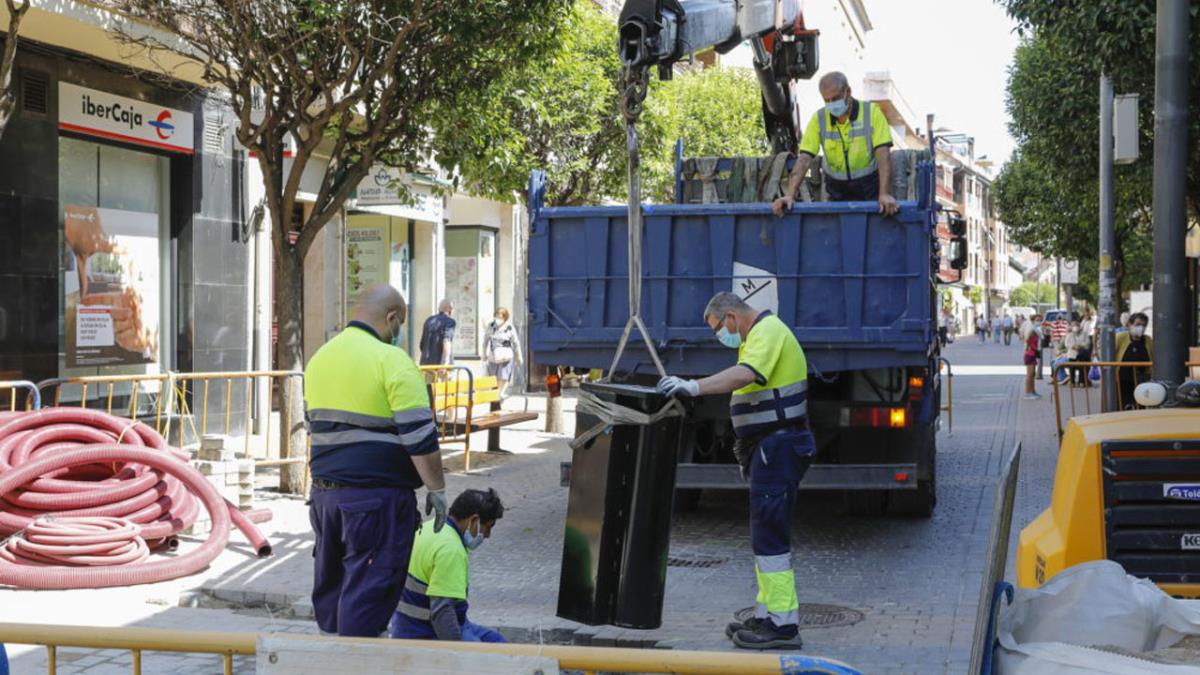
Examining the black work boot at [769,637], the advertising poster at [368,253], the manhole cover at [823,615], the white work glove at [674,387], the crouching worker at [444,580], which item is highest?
the advertising poster at [368,253]

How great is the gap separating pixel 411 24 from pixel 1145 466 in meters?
7.92

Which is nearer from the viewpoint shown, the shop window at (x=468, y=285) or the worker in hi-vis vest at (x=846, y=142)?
the worker in hi-vis vest at (x=846, y=142)

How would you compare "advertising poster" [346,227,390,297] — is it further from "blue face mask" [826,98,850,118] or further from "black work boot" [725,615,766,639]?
"black work boot" [725,615,766,639]

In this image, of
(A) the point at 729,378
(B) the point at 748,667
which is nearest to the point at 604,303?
(A) the point at 729,378

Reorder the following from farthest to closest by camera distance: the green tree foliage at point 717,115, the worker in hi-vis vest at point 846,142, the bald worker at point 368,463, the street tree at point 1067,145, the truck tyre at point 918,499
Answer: the green tree foliage at point 717,115, the street tree at point 1067,145, the truck tyre at point 918,499, the worker in hi-vis vest at point 846,142, the bald worker at point 368,463

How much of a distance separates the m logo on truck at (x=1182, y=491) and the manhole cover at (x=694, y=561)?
4.67m

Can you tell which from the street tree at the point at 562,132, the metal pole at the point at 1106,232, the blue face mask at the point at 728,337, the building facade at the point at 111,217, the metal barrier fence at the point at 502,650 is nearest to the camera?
the metal barrier fence at the point at 502,650

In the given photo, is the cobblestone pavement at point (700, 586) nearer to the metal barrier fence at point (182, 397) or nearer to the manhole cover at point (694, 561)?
the manhole cover at point (694, 561)

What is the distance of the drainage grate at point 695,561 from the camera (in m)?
8.69

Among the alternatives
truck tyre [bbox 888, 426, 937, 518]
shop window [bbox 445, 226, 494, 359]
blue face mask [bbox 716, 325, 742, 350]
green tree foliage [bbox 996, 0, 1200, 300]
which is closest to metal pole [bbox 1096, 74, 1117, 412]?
green tree foliage [bbox 996, 0, 1200, 300]

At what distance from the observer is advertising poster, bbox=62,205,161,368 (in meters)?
13.4

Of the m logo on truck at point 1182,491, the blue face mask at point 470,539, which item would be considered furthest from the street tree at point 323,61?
Answer: the m logo on truck at point 1182,491

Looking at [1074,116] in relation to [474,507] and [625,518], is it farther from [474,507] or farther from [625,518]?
[474,507]

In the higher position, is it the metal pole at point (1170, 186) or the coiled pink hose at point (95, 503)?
the metal pole at point (1170, 186)
